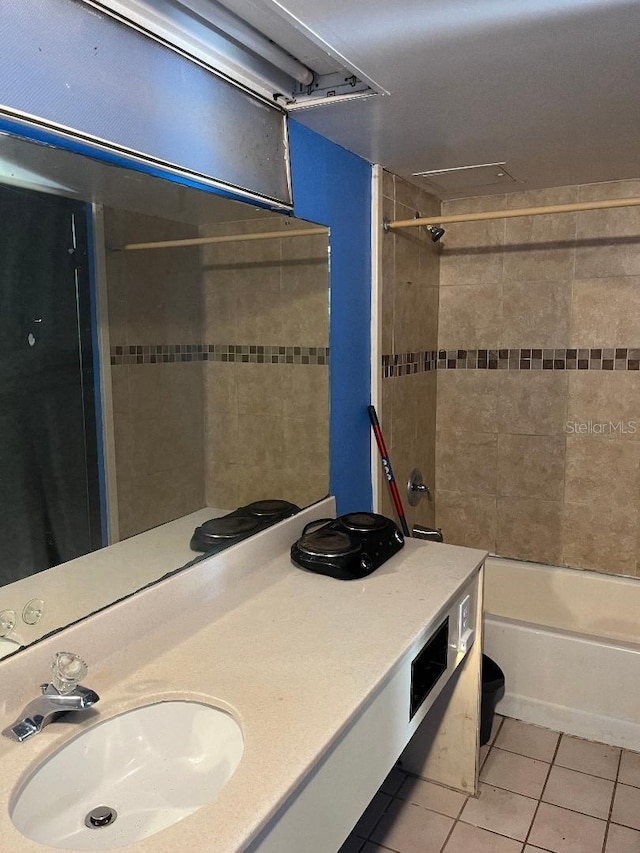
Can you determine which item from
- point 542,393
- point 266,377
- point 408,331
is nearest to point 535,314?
point 542,393

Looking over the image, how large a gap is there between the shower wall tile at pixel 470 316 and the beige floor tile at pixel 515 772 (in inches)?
65.2

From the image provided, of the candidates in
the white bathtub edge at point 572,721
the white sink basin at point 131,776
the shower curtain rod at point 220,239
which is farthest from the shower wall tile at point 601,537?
the white sink basin at point 131,776

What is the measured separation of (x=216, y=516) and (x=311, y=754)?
0.86 meters

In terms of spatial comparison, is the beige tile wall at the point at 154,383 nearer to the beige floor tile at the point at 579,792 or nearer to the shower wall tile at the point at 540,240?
the beige floor tile at the point at 579,792

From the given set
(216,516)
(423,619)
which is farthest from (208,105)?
Result: (423,619)

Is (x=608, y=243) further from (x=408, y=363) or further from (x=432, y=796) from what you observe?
(x=432, y=796)

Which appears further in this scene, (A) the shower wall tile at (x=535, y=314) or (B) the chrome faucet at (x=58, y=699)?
(A) the shower wall tile at (x=535, y=314)

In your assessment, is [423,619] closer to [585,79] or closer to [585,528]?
[585,79]

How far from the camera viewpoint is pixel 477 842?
1.94 m

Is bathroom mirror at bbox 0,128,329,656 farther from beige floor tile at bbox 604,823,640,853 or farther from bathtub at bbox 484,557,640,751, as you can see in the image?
beige floor tile at bbox 604,823,640,853

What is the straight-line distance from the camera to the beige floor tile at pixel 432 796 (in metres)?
2.10

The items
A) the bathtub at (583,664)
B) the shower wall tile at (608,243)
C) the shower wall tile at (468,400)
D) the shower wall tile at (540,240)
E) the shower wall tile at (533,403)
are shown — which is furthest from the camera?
the shower wall tile at (468,400)

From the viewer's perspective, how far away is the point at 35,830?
3.37ft

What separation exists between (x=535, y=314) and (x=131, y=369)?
1.93 meters
